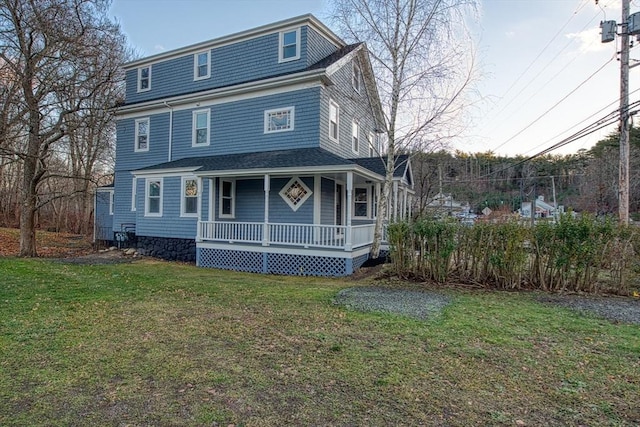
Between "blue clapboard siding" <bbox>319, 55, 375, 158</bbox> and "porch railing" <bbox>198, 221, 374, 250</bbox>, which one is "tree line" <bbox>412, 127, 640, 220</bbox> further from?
"porch railing" <bbox>198, 221, 374, 250</bbox>

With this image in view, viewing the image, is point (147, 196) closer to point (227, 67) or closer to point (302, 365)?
point (227, 67)

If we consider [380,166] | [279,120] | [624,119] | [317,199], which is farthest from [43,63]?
[624,119]

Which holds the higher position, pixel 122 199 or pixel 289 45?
pixel 289 45

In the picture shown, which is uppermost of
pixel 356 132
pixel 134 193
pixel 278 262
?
pixel 356 132

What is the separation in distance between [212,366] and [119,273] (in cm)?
725

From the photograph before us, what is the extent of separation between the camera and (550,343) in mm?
4430

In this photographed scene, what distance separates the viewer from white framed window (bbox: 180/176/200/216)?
1351 centimetres

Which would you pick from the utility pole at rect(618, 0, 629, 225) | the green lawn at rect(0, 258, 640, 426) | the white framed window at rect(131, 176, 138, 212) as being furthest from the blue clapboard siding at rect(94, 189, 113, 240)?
the utility pole at rect(618, 0, 629, 225)

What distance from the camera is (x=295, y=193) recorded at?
12.4 metres

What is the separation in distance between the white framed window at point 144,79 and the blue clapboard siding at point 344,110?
894 centimetres

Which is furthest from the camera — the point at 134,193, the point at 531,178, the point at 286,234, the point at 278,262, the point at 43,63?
the point at 531,178

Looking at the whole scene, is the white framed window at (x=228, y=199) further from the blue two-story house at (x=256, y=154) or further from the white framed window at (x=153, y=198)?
the white framed window at (x=153, y=198)

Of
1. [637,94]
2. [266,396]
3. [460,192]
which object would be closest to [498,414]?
[266,396]

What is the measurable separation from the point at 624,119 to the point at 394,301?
10.4 m
